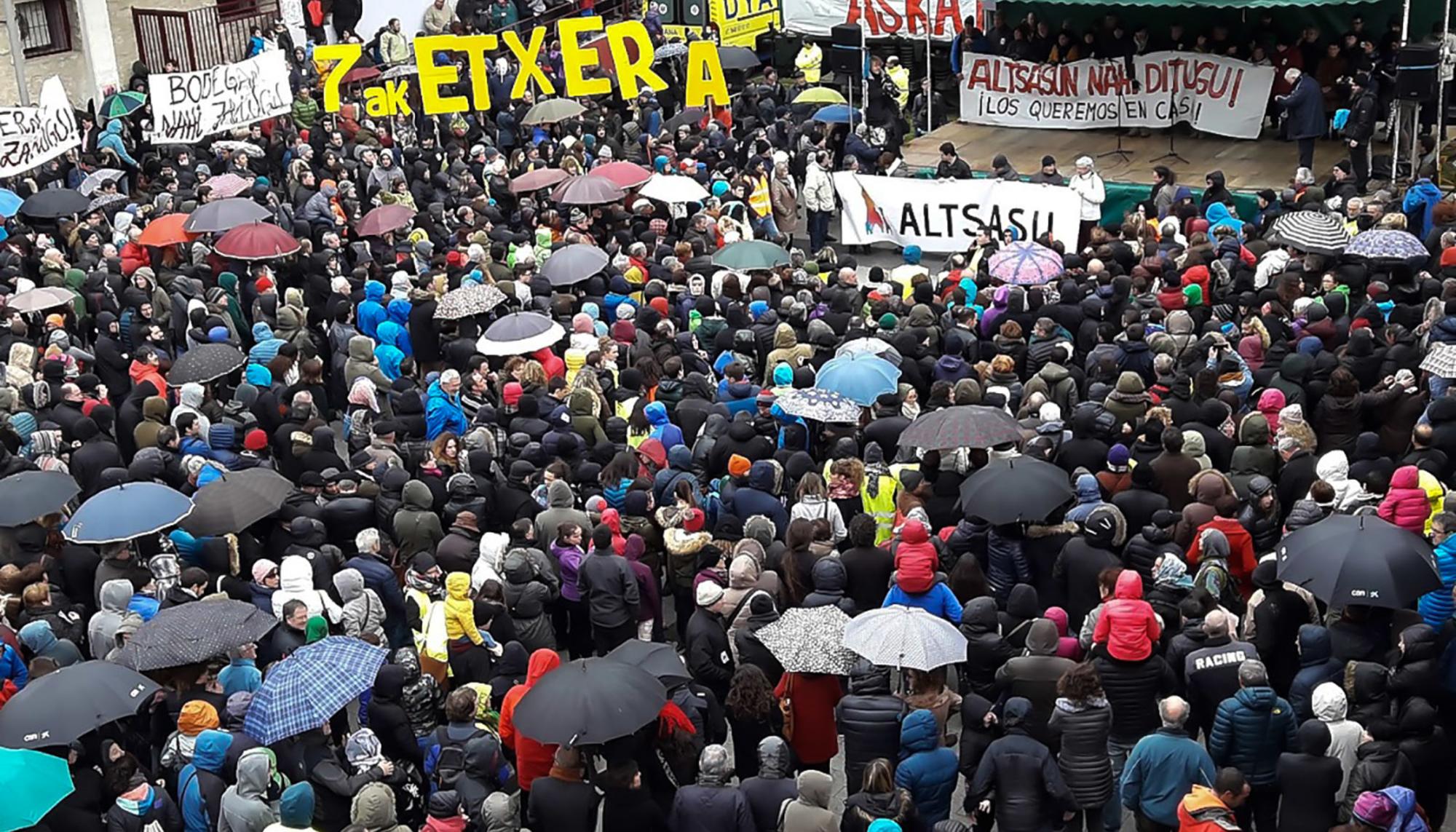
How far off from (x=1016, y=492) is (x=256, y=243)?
344 inches

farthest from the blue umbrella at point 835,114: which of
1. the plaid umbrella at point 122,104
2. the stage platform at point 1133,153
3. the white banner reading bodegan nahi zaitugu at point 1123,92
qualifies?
the plaid umbrella at point 122,104

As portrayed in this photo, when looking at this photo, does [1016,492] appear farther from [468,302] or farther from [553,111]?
[553,111]

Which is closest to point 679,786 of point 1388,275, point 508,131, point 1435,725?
point 1435,725

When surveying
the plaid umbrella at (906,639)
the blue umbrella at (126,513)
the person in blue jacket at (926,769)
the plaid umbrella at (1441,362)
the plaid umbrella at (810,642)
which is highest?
the plaid umbrella at (1441,362)

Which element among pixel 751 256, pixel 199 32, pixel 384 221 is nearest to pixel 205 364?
pixel 384 221

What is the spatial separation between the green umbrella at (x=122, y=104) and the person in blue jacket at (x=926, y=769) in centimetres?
1605

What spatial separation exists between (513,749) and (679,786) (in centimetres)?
97

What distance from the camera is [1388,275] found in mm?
14148

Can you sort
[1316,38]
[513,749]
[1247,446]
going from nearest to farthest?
[513,749] → [1247,446] → [1316,38]

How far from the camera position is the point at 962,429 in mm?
10914

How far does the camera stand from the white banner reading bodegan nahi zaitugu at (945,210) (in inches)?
692

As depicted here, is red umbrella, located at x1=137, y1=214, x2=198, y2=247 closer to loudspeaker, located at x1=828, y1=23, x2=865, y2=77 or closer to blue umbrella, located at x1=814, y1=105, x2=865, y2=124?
blue umbrella, located at x1=814, y1=105, x2=865, y2=124

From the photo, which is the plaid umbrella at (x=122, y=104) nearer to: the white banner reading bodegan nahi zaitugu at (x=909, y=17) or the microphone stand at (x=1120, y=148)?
the white banner reading bodegan nahi zaitugu at (x=909, y=17)

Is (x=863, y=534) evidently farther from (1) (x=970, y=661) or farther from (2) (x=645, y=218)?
(2) (x=645, y=218)
